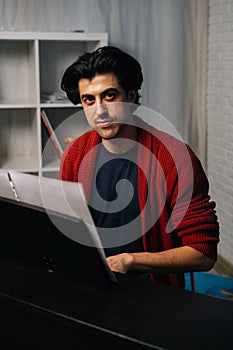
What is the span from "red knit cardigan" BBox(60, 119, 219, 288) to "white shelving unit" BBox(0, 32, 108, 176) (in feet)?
6.08

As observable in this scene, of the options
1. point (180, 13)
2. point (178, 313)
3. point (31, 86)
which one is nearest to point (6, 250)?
point (178, 313)

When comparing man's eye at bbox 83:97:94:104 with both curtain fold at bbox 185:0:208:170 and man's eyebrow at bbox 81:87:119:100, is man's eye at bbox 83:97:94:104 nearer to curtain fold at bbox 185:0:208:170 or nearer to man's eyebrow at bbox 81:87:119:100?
man's eyebrow at bbox 81:87:119:100

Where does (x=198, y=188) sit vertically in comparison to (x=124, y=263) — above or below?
above

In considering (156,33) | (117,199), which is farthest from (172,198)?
(156,33)

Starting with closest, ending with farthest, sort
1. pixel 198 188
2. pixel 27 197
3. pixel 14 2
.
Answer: pixel 27 197 → pixel 198 188 → pixel 14 2

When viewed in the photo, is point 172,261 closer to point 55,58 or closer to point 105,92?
point 105,92

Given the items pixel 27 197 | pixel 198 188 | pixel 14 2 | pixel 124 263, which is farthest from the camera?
pixel 14 2

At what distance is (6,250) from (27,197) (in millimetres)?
144

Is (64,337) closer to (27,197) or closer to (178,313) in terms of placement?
(178,313)

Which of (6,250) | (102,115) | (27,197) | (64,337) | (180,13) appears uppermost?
(180,13)

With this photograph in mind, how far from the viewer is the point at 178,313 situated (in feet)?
3.89

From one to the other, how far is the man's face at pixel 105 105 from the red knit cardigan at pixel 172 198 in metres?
0.10

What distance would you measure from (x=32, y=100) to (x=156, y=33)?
1.02 metres

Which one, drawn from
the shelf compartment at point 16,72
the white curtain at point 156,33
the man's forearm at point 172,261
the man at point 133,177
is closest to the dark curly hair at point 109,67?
the man at point 133,177
